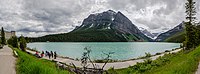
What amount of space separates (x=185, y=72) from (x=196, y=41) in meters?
44.6

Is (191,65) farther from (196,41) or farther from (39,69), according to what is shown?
(196,41)

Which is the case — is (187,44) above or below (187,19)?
below

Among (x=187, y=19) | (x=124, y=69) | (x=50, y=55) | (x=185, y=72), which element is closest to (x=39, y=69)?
(x=185, y=72)

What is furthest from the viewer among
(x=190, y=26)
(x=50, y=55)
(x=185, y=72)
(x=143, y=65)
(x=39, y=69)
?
(x=190, y=26)

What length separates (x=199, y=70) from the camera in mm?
16641

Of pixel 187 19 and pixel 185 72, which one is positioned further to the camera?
Result: pixel 187 19

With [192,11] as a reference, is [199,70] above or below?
below

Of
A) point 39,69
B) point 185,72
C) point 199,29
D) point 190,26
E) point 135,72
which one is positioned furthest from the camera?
point 199,29

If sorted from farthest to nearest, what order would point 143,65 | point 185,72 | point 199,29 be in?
point 199,29 → point 143,65 → point 185,72

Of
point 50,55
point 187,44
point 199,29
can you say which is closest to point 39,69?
point 50,55

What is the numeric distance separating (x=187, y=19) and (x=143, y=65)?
110 feet

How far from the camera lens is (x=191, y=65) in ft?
59.4

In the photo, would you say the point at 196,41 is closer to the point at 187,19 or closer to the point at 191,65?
the point at 187,19

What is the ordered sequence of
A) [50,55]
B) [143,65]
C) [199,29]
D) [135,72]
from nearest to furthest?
[135,72] < [143,65] < [50,55] < [199,29]
